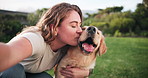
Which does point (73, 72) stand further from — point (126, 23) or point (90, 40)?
point (126, 23)

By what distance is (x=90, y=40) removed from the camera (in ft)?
6.46

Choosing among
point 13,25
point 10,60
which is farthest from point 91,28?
point 13,25

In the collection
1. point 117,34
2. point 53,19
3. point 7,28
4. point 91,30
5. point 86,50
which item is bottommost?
point 117,34

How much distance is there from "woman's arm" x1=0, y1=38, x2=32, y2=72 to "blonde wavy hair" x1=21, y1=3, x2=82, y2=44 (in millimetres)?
478

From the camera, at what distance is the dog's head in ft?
6.32

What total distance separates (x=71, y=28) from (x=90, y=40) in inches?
10.2

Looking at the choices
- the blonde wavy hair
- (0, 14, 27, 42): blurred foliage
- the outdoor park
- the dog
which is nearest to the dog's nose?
the dog

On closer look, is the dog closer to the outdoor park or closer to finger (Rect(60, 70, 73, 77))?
finger (Rect(60, 70, 73, 77))

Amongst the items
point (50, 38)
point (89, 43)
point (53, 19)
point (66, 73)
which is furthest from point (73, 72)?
point (53, 19)

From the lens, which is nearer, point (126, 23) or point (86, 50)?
point (86, 50)

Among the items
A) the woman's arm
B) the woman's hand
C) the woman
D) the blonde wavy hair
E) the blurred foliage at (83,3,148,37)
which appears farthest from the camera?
the blurred foliage at (83,3,148,37)

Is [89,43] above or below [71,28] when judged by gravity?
below

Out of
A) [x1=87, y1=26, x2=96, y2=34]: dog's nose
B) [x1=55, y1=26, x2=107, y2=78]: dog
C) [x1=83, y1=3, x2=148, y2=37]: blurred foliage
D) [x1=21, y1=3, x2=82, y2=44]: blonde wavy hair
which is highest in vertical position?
[x1=21, y1=3, x2=82, y2=44]: blonde wavy hair

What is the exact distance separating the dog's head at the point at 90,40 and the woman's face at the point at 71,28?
0.22ft
